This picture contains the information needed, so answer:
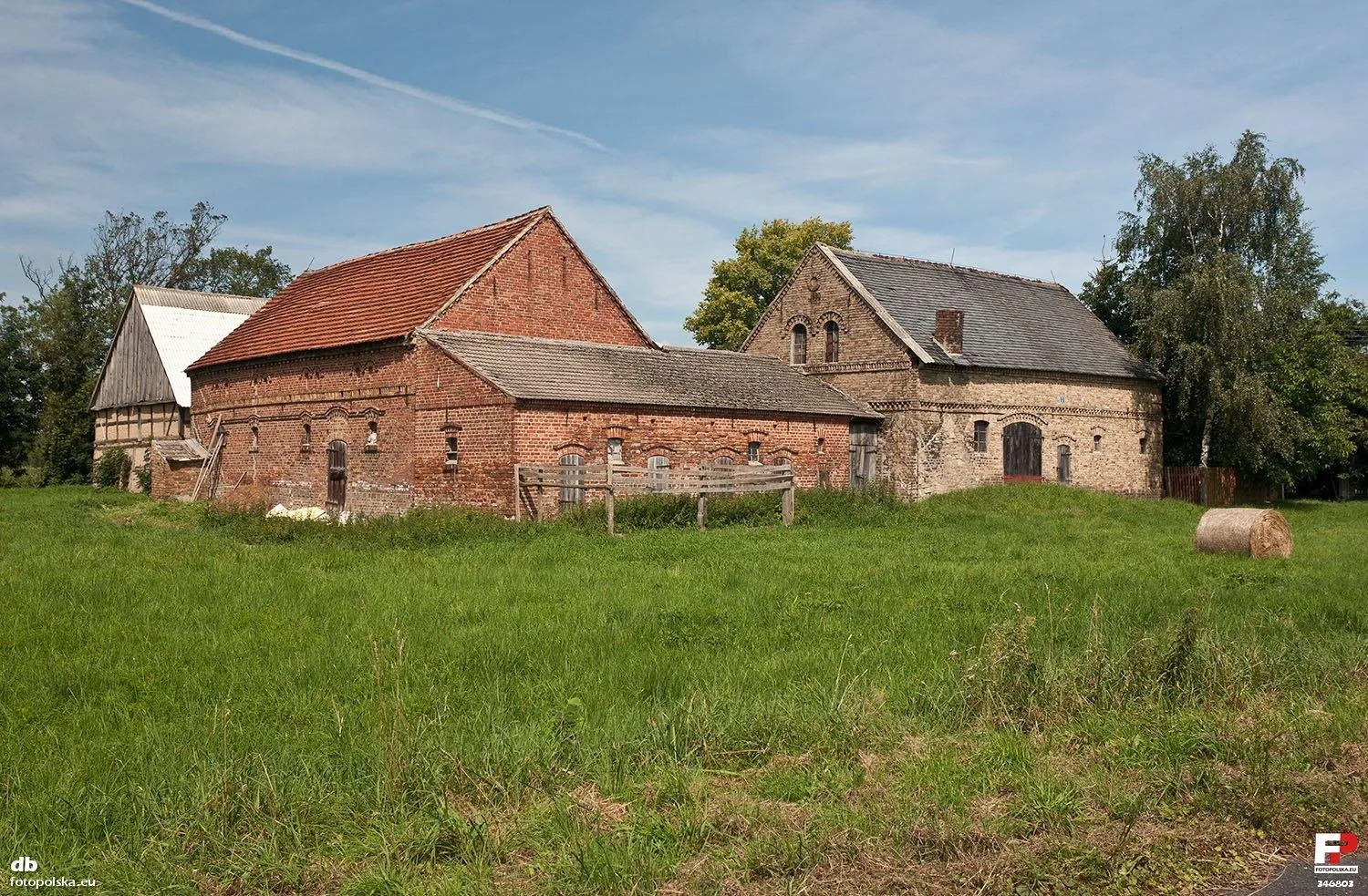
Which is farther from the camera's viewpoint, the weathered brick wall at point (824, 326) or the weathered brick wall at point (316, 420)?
the weathered brick wall at point (824, 326)

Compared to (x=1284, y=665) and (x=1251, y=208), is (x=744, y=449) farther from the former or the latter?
(x=1251, y=208)

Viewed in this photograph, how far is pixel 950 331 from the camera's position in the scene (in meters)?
31.2

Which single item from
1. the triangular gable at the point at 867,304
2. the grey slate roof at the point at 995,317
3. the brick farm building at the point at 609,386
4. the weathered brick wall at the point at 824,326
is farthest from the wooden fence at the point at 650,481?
the grey slate roof at the point at 995,317

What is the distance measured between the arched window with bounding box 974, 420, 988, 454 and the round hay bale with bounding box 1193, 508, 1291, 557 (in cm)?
1340

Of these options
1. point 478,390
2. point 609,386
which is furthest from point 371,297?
point 609,386

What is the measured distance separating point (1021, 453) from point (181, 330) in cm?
3090

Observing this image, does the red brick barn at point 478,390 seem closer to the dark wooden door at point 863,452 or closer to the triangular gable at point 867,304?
the dark wooden door at point 863,452

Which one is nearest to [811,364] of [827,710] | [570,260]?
[570,260]

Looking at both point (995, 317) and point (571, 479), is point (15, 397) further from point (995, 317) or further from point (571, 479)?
point (995, 317)

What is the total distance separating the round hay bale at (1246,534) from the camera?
1692 cm

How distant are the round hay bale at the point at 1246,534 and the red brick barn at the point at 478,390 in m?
11.8

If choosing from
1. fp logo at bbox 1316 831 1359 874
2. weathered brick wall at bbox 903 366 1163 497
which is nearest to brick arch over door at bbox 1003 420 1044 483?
weathered brick wall at bbox 903 366 1163 497

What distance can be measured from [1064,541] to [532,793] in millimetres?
16201

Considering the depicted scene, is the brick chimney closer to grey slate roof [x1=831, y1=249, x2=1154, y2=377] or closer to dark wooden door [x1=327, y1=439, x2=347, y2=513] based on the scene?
grey slate roof [x1=831, y1=249, x2=1154, y2=377]
